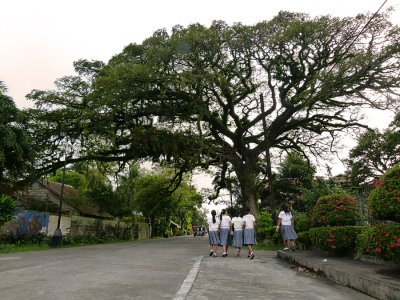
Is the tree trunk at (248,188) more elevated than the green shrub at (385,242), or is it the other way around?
the tree trunk at (248,188)

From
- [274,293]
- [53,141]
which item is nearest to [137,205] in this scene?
[53,141]

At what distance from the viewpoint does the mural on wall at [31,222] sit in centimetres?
2084

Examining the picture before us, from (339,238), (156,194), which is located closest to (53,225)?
(156,194)

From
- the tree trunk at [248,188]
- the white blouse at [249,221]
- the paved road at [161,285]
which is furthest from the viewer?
the tree trunk at [248,188]

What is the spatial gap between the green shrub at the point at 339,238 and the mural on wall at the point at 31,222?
16894mm

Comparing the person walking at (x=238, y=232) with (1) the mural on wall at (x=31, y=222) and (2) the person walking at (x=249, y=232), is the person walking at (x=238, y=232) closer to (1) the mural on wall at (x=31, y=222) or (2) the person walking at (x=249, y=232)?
(2) the person walking at (x=249, y=232)

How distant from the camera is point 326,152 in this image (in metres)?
27.9

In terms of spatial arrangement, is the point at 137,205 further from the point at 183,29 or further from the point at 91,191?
the point at 183,29

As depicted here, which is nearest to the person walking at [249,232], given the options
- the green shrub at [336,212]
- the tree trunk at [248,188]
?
the green shrub at [336,212]

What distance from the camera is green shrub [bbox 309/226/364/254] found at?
31.9ft

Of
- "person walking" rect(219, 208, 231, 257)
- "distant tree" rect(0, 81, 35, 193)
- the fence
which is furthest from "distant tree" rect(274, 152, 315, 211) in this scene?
"distant tree" rect(0, 81, 35, 193)

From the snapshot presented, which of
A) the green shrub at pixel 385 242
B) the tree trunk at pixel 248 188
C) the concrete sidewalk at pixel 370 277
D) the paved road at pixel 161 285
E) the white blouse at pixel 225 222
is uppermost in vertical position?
the tree trunk at pixel 248 188

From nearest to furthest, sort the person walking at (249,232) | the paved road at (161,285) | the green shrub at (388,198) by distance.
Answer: the paved road at (161,285) → the green shrub at (388,198) → the person walking at (249,232)

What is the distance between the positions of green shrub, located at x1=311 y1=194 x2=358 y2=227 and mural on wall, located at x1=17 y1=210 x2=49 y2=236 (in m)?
16.5
